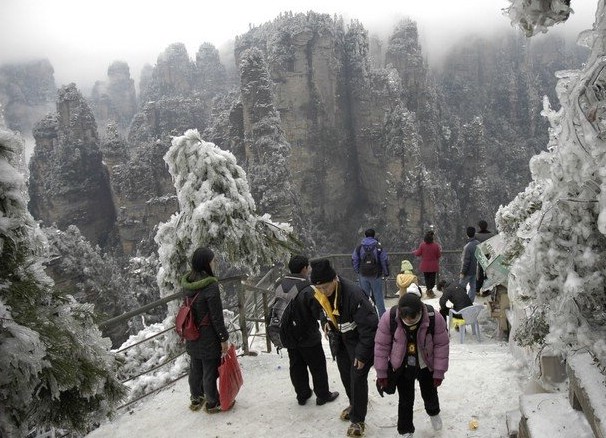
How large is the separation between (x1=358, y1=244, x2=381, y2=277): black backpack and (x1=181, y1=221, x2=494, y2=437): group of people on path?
2860mm

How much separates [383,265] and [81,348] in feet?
16.6

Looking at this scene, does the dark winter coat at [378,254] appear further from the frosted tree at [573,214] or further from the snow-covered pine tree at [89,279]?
the snow-covered pine tree at [89,279]

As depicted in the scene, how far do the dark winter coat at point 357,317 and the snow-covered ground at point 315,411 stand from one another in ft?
2.69

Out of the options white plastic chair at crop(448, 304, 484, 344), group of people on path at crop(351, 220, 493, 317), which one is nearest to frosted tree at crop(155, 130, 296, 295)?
group of people on path at crop(351, 220, 493, 317)

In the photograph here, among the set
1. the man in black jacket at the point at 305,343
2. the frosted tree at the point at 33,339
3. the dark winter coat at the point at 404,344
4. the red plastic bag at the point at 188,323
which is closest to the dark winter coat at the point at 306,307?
the man in black jacket at the point at 305,343

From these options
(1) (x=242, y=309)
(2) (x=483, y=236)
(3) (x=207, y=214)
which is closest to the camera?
(3) (x=207, y=214)

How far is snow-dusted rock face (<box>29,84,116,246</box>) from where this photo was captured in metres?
41.4

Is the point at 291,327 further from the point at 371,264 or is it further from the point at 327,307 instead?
the point at 371,264

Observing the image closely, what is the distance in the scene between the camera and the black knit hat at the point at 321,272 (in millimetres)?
3572

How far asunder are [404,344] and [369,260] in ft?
12.7

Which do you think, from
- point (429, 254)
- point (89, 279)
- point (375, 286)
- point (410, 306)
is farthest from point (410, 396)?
point (89, 279)

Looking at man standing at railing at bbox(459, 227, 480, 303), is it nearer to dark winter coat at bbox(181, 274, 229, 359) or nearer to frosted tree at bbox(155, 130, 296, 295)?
frosted tree at bbox(155, 130, 296, 295)

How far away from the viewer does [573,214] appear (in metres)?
2.57

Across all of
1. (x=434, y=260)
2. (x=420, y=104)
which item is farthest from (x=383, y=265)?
(x=420, y=104)
